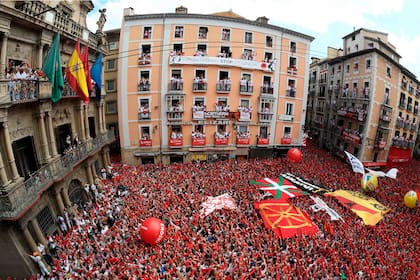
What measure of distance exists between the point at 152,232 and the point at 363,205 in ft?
49.0

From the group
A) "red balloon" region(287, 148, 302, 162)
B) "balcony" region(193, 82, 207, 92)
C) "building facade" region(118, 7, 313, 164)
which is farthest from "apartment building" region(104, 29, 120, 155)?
"red balloon" region(287, 148, 302, 162)

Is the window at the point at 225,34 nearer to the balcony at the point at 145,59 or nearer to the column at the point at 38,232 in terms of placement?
the balcony at the point at 145,59

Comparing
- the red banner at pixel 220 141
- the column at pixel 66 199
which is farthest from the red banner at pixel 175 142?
the column at pixel 66 199

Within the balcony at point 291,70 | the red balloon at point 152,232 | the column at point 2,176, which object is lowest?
the red balloon at point 152,232

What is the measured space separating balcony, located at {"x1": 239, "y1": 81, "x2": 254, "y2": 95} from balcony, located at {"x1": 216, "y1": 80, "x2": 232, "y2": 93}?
1.31 metres

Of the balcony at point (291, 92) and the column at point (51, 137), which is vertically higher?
the balcony at point (291, 92)

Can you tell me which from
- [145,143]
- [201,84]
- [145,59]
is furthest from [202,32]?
[145,143]

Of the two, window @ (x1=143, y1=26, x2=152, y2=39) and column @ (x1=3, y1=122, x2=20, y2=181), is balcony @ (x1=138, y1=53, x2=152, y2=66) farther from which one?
column @ (x1=3, y1=122, x2=20, y2=181)

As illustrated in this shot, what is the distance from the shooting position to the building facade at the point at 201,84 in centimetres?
2388

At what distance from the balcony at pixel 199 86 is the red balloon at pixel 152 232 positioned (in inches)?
622

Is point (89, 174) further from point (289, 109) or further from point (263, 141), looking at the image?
point (289, 109)

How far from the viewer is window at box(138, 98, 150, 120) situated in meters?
24.3

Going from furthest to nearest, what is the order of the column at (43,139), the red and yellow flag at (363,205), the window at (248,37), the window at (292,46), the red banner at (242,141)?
the window at (292,46) → the red banner at (242,141) → the window at (248,37) → the red and yellow flag at (363,205) → the column at (43,139)

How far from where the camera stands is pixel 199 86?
965 inches
